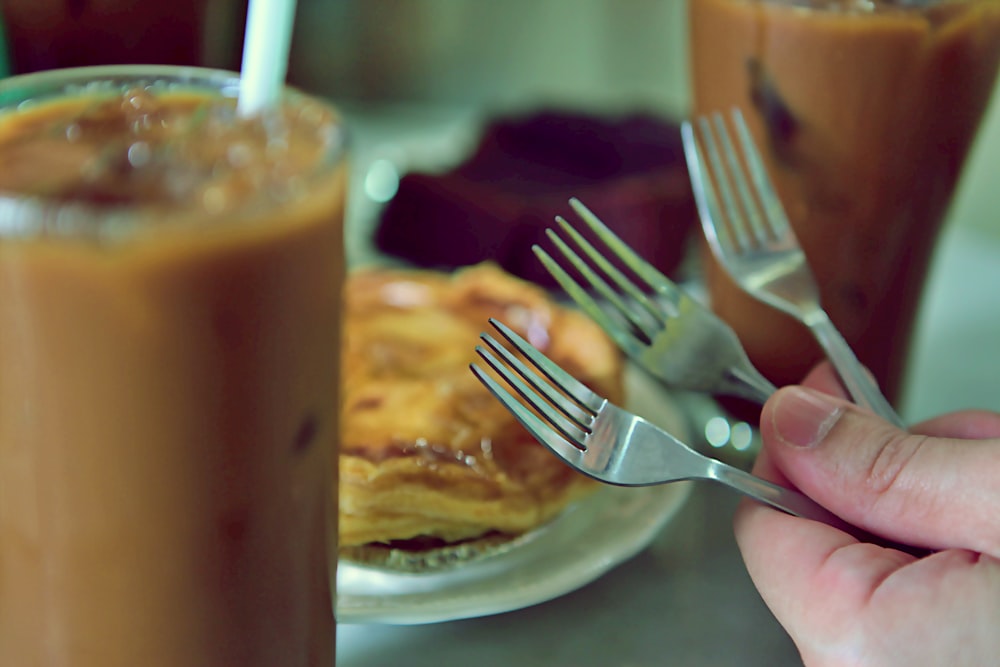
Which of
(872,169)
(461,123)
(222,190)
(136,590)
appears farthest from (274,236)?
(461,123)

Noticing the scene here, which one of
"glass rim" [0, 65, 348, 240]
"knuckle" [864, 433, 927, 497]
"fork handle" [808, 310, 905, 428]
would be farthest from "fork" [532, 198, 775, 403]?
"glass rim" [0, 65, 348, 240]

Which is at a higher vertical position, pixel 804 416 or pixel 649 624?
pixel 804 416

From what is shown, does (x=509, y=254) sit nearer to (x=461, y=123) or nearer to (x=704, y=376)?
(x=704, y=376)

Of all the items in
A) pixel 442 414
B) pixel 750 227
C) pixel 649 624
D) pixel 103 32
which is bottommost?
pixel 649 624

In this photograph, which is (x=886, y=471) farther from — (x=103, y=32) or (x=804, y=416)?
(x=103, y=32)

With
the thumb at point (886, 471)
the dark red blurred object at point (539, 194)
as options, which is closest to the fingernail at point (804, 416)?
the thumb at point (886, 471)

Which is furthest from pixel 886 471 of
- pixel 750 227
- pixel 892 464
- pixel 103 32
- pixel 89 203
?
pixel 103 32
